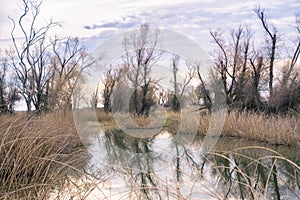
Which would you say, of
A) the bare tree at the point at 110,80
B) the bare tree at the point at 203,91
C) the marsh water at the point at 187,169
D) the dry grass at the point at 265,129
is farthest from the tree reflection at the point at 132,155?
the bare tree at the point at 203,91

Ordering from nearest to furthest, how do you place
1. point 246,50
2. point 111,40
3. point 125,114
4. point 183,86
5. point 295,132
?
point 295,132
point 111,40
point 183,86
point 125,114
point 246,50

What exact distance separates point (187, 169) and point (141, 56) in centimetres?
544

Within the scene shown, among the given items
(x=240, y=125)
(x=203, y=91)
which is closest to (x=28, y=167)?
(x=240, y=125)

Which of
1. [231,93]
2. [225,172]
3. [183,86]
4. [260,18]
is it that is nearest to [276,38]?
[260,18]

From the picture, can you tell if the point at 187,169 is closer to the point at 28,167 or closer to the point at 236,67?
the point at 28,167

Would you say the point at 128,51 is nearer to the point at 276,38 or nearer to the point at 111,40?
the point at 111,40

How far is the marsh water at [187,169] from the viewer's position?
8.34 feet

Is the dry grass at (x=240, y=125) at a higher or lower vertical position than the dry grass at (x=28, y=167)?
lower

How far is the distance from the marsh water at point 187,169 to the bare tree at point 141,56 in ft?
5.35

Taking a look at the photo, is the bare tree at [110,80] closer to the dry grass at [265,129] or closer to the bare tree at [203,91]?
the bare tree at [203,91]

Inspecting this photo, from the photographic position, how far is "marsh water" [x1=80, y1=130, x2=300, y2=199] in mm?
2541

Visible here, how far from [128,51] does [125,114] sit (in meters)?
2.40

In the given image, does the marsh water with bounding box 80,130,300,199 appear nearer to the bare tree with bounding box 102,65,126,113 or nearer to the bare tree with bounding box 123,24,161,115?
the bare tree with bounding box 102,65,126,113

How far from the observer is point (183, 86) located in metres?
10.9
